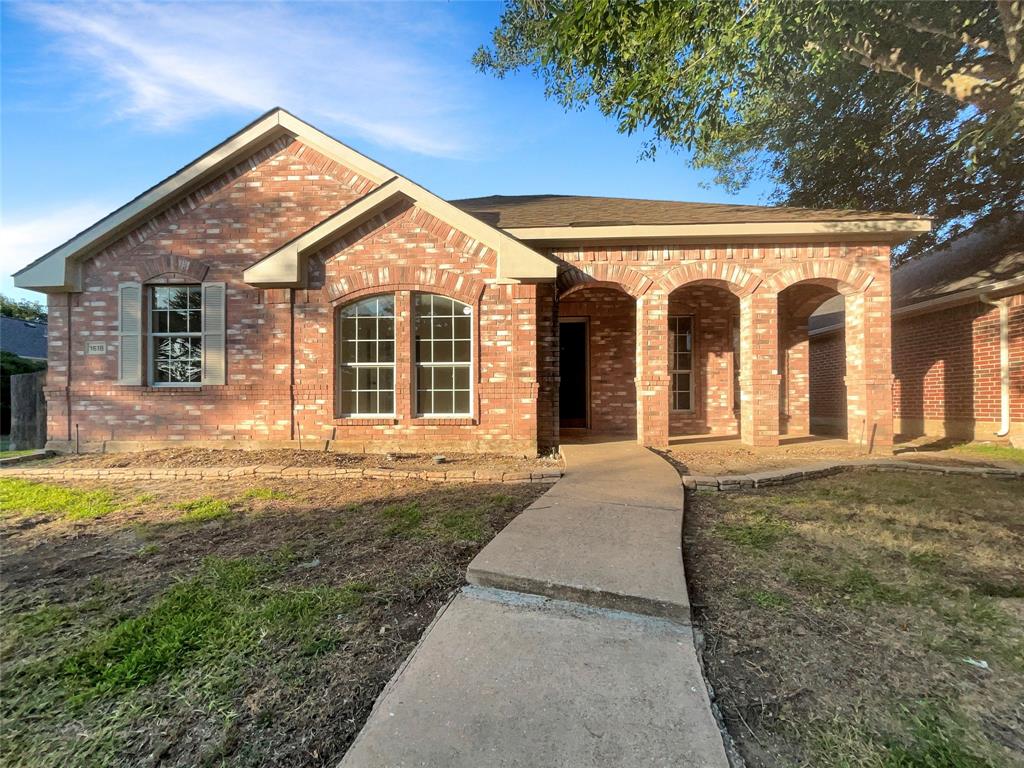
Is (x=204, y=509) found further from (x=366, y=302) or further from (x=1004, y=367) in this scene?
(x=1004, y=367)

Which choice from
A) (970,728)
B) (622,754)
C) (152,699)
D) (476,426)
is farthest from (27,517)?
(970,728)

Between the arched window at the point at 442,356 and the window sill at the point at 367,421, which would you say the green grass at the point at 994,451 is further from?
the window sill at the point at 367,421

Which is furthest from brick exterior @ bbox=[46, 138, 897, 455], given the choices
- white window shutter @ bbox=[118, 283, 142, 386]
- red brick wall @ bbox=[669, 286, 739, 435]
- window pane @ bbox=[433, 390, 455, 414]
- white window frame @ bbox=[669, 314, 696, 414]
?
white window frame @ bbox=[669, 314, 696, 414]

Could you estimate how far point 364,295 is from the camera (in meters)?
7.53

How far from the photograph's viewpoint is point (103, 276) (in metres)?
7.84

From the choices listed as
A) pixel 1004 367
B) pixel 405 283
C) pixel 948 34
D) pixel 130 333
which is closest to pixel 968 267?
pixel 1004 367

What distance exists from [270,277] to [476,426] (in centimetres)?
404

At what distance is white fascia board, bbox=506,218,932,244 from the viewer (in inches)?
305

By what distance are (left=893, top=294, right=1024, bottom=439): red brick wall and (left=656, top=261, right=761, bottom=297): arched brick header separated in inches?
201

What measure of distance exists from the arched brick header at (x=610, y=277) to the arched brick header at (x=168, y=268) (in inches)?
247

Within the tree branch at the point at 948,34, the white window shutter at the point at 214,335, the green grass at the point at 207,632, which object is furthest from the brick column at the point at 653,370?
the white window shutter at the point at 214,335

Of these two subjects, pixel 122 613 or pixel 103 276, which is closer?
pixel 122 613

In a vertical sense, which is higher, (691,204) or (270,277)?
(691,204)

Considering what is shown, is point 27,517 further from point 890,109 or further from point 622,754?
point 890,109
